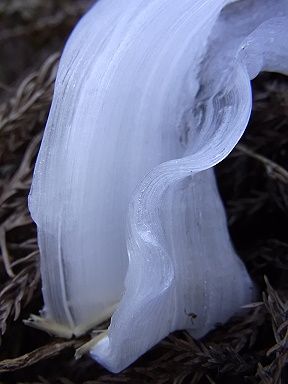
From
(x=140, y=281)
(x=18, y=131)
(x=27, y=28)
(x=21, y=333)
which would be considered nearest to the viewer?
(x=140, y=281)

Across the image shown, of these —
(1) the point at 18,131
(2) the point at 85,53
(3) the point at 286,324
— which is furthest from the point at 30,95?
(3) the point at 286,324

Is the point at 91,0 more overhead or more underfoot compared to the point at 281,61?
more overhead

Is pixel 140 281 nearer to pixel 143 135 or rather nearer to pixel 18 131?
pixel 143 135

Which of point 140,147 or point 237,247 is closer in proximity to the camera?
point 140,147
